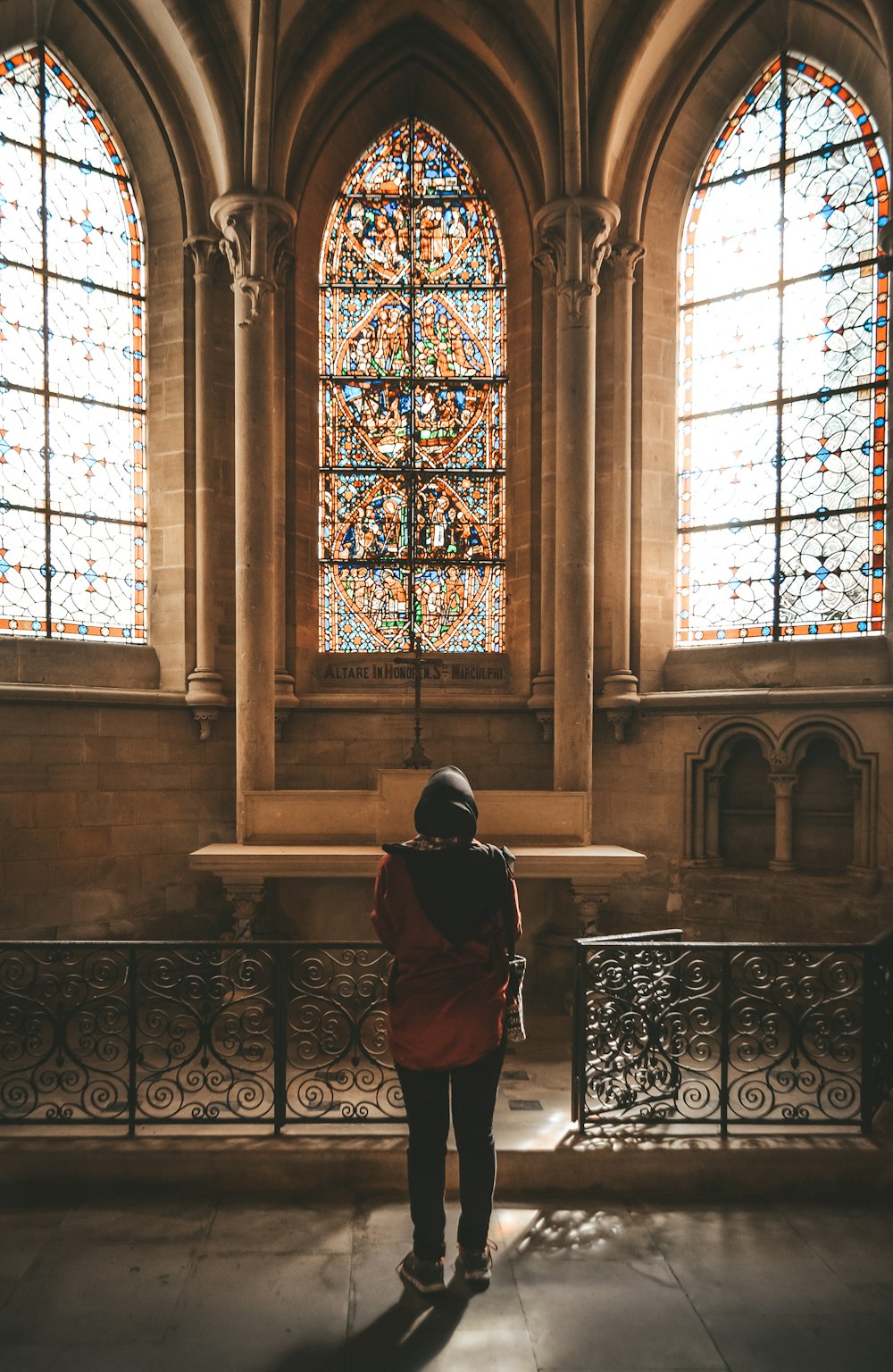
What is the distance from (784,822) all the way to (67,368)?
21.6 ft

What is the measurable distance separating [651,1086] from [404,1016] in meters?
1.83

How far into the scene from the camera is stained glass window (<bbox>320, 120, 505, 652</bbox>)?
7.91 metres

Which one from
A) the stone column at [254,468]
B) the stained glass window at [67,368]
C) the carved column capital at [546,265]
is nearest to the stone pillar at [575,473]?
the carved column capital at [546,265]

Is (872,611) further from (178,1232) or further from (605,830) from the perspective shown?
→ (178,1232)

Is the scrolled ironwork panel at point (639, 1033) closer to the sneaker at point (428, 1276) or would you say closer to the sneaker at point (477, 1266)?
the sneaker at point (477, 1266)

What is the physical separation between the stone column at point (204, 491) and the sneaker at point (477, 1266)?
4892 millimetres

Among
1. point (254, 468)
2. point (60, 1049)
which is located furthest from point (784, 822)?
point (60, 1049)

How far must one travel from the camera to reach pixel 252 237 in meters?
6.84

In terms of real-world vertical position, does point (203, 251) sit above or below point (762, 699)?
above

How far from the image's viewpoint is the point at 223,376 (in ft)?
24.7

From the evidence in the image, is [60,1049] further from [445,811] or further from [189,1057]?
[445,811]

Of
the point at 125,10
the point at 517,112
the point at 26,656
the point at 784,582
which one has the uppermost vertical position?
the point at 125,10

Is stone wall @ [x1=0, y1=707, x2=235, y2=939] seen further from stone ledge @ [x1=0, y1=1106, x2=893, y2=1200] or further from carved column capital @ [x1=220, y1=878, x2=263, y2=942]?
stone ledge @ [x1=0, y1=1106, x2=893, y2=1200]

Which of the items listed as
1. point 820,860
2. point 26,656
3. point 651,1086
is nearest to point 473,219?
point 26,656
